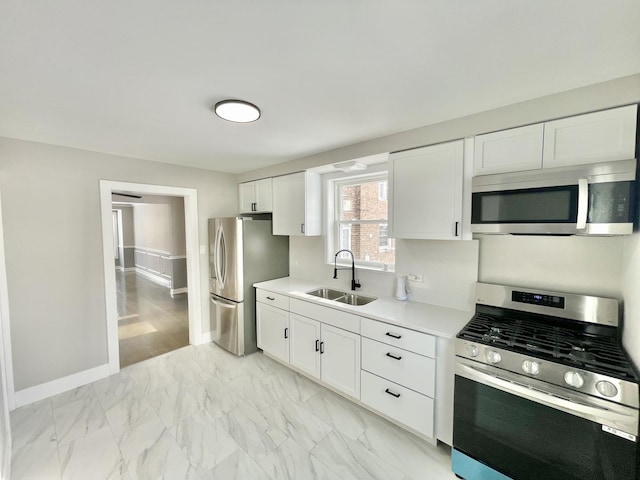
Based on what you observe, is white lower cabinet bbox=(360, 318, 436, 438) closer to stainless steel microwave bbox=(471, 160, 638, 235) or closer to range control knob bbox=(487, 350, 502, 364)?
range control knob bbox=(487, 350, 502, 364)

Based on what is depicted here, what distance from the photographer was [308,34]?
115cm

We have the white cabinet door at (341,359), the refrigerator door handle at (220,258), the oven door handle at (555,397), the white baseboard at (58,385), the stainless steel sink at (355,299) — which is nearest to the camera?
the oven door handle at (555,397)

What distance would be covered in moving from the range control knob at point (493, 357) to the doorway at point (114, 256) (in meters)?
3.40

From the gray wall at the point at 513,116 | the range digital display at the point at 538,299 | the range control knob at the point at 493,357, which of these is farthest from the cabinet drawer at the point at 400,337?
the gray wall at the point at 513,116

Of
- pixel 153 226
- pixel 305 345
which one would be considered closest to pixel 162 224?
pixel 153 226

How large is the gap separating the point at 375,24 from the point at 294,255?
293 cm

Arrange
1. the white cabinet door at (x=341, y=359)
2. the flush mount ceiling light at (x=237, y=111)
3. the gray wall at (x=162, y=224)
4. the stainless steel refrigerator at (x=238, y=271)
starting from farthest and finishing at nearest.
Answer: the gray wall at (x=162, y=224) < the stainless steel refrigerator at (x=238, y=271) < the white cabinet door at (x=341, y=359) < the flush mount ceiling light at (x=237, y=111)

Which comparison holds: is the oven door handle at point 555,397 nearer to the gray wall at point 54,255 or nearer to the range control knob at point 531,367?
the range control knob at point 531,367

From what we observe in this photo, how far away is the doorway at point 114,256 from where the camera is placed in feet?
9.51

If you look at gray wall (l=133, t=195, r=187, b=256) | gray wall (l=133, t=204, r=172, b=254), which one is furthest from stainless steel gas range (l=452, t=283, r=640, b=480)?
gray wall (l=133, t=204, r=172, b=254)

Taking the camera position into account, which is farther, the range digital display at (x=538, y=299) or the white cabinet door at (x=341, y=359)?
the white cabinet door at (x=341, y=359)

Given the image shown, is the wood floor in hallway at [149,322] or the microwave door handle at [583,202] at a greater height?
the microwave door handle at [583,202]

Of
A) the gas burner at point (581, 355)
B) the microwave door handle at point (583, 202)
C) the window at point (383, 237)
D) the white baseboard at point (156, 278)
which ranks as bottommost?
the white baseboard at point (156, 278)

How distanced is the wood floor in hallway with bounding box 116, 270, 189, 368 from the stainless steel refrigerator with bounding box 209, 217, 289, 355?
82cm
